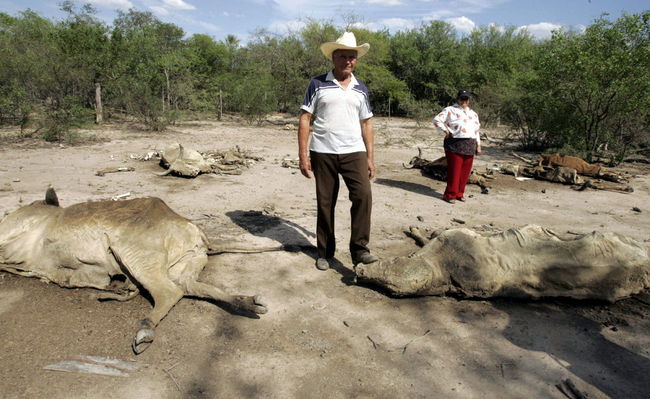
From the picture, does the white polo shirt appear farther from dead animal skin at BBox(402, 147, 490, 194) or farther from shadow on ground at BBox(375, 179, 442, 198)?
dead animal skin at BBox(402, 147, 490, 194)

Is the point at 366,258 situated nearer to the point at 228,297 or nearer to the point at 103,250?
the point at 228,297

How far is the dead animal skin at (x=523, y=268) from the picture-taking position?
3.16 metres

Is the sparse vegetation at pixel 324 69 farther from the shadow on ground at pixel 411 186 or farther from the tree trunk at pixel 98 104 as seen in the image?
the shadow on ground at pixel 411 186

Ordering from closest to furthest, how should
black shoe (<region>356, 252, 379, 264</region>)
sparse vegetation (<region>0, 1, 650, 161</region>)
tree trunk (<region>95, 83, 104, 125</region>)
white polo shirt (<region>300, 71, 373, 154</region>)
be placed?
1. white polo shirt (<region>300, 71, 373, 154</region>)
2. black shoe (<region>356, 252, 379, 264</region>)
3. sparse vegetation (<region>0, 1, 650, 161</region>)
4. tree trunk (<region>95, 83, 104, 125</region>)

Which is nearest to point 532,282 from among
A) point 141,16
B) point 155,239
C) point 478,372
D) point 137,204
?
point 478,372

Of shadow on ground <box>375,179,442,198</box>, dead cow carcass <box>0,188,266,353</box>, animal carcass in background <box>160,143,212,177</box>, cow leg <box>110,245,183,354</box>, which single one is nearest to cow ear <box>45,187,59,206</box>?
dead cow carcass <box>0,188,266,353</box>

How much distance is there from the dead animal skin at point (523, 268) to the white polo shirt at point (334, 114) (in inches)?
44.5

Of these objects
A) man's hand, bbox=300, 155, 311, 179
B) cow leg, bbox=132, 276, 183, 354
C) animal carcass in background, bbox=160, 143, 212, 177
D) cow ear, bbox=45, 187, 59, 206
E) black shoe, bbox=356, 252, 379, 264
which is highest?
man's hand, bbox=300, 155, 311, 179

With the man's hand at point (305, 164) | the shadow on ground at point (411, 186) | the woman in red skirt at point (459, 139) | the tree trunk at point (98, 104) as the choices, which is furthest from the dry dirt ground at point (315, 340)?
the tree trunk at point (98, 104)

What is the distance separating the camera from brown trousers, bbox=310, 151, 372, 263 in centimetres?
380

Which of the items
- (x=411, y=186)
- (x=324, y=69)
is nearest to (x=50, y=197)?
(x=411, y=186)

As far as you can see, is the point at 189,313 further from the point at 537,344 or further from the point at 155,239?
the point at 537,344

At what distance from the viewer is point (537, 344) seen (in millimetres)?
2795

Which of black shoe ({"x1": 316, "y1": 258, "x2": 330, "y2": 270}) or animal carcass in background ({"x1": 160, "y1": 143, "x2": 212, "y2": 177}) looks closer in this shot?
black shoe ({"x1": 316, "y1": 258, "x2": 330, "y2": 270})
